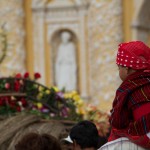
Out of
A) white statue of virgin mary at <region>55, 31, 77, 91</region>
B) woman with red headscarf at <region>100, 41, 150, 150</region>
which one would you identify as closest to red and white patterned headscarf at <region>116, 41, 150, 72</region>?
woman with red headscarf at <region>100, 41, 150, 150</region>

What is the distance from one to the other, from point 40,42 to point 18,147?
41.2 ft

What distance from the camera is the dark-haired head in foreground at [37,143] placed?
3.23 meters

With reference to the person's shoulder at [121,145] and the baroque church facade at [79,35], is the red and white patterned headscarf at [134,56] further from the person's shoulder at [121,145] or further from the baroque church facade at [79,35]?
the baroque church facade at [79,35]

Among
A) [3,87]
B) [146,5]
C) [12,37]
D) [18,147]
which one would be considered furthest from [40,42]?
[18,147]

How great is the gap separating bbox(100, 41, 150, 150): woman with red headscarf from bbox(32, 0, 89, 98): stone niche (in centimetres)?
1218

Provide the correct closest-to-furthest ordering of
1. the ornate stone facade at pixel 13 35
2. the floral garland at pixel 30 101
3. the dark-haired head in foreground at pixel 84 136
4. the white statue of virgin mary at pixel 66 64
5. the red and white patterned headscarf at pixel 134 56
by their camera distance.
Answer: the red and white patterned headscarf at pixel 134 56 → the dark-haired head in foreground at pixel 84 136 → the floral garland at pixel 30 101 → the ornate stone facade at pixel 13 35 → the white statue of virgin mary at pixel 66 64

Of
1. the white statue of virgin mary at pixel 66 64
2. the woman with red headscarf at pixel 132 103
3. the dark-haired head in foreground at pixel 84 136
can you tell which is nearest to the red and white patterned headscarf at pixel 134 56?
the woman with red headscarf at pixel 132 103

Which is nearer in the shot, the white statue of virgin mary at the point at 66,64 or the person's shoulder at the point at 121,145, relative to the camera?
the person's shoulder at the point at 121,145

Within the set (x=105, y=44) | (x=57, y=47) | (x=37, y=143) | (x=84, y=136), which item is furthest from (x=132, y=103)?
(x=57, y=47)

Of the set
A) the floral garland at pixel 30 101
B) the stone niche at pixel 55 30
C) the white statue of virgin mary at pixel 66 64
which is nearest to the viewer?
the floral garland at pixel 30 101

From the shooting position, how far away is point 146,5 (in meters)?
15.0

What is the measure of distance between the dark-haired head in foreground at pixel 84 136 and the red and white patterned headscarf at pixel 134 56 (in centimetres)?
93

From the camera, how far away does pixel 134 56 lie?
3.30 meters

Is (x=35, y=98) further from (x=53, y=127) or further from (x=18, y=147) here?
(x=18, y=147)
